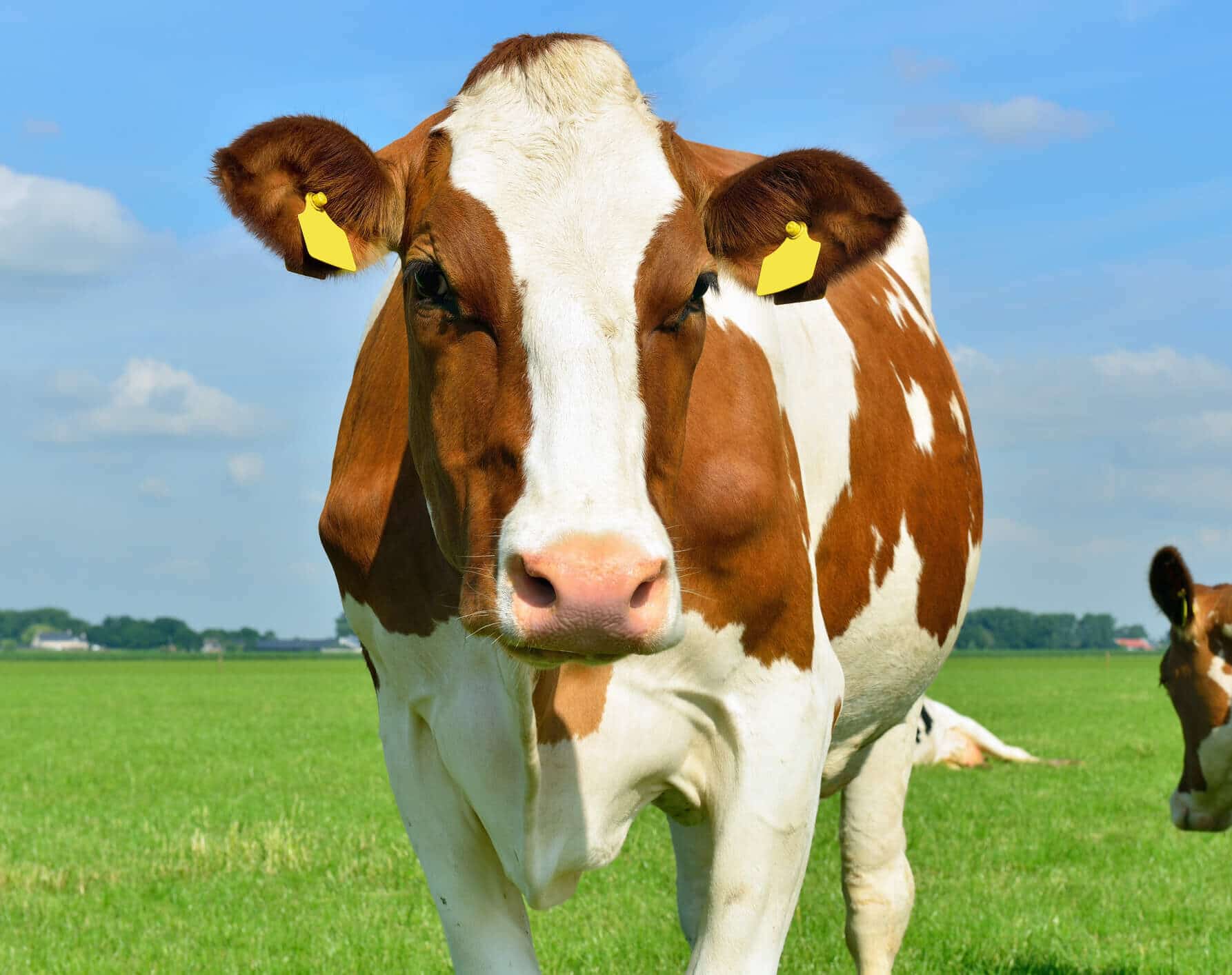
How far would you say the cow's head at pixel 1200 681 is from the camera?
7387mm

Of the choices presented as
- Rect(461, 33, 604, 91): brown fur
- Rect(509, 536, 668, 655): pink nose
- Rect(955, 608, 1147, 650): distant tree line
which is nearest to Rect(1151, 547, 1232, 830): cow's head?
Rect(461, 33, 604, 91): brown fur

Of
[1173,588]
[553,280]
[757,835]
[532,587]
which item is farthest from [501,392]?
[1173,588]

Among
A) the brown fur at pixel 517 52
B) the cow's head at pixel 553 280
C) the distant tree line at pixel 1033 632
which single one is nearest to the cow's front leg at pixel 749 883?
the cow's head at pixel 553 280

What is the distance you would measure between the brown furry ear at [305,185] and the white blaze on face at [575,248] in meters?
0.23

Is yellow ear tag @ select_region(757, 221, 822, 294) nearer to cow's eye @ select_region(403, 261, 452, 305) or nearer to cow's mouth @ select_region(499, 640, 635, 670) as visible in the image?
cow's eye @ select_region(403, 261, 452, 305)

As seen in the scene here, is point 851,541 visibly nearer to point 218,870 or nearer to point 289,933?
point 289,933

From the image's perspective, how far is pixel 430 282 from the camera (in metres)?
3.15

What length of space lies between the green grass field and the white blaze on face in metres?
4.64

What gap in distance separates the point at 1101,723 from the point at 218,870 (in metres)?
18.2

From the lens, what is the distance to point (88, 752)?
20219mm

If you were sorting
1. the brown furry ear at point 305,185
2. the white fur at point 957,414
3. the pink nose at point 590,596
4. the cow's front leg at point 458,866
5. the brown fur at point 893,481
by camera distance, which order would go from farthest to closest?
1. the white fur at point 957,414
2. the brown fur at point 893,481
3. the cow's front leg at point 458,866
4. the brown furry ear at point 305,185
5. the pink nose at point 590,596

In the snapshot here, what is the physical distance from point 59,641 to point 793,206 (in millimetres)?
173725

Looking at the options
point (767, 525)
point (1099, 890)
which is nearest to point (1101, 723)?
point (1099, 890)

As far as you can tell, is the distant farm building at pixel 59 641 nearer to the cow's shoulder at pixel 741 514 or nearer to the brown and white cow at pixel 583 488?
the brown and white cow at pixel 583 488
